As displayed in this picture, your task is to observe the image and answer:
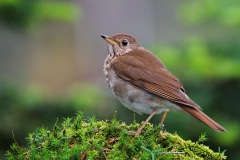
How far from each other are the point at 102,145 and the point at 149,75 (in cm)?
174

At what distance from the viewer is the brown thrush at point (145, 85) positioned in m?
6.30

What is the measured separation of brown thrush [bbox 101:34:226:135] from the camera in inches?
248

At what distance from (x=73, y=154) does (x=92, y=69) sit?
62.3ft

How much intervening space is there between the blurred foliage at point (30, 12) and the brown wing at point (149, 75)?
2.18 meters

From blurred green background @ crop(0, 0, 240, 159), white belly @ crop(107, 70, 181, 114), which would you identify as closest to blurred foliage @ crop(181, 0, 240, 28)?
blurred green background @ crop(0, 0, 240, 159)

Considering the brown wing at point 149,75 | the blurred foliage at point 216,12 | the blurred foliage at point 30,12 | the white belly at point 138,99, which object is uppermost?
the blurred foliage at point 216,12

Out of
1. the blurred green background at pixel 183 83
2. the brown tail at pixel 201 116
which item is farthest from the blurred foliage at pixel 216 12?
the brown tail at pixel 201 116

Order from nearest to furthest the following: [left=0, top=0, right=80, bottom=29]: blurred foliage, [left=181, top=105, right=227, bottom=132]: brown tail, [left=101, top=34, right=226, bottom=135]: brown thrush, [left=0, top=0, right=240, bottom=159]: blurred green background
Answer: [left=181, top=105, right=227, bottom=132]: brown tail
[left=101, top=34, right=226, bottom=135]: brown thrush
[left=0, top=0, right=80, bottom=29]: blurred foliage
[left=0, top=0, right=240, bottom=159]: blurred green background

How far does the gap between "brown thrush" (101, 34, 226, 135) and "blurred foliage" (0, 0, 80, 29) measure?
2094 millimetres

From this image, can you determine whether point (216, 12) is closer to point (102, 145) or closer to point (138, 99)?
point (138, 99)

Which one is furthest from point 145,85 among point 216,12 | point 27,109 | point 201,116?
point 216,12

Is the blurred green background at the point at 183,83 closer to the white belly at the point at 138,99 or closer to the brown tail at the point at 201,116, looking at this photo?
the white belly at the point at 138,99

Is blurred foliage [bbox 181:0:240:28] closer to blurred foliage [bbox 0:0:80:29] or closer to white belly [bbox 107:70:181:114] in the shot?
blurred foliage [bbox 0:0:80:29]

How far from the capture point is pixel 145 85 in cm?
657
